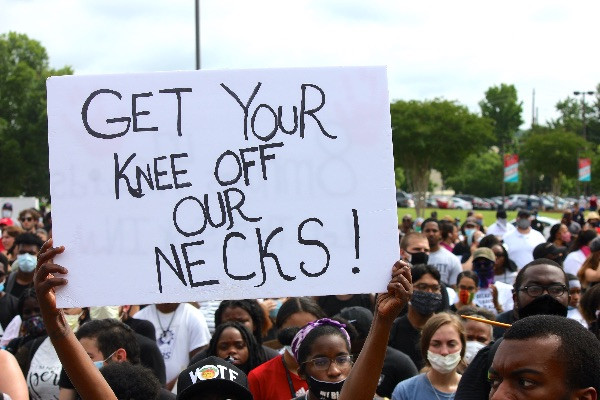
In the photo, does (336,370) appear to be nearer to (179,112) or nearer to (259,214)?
(259,214)

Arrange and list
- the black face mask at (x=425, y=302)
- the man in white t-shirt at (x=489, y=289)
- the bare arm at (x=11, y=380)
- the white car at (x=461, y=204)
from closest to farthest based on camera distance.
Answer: the bare arm at (x=11, y=380), the black face mask at (x=425, y=302), the man in white t-shirt at (x=489, y=289), the white car at (x=461, y=204)

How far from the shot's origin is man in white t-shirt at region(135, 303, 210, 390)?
676 cm

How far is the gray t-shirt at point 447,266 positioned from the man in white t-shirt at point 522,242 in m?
2.09

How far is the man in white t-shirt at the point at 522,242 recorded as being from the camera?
40.0ft

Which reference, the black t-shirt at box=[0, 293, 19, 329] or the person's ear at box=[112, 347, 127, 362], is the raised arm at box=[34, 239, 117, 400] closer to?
the person's ear at box=[112, 347, 127, 362]

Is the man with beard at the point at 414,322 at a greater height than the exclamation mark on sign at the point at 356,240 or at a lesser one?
lesser

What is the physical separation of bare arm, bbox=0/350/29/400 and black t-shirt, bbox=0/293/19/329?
10.7ft

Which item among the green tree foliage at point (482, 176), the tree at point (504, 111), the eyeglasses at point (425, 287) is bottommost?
the eyeglasses at point (425, 287)

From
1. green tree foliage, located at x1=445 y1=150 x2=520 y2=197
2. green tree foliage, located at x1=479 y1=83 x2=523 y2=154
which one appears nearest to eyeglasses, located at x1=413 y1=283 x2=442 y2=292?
green tree foliage, located at x1=445 y1=150 x2=520 y2=197

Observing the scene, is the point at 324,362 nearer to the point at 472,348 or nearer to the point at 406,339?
the point at 472,348

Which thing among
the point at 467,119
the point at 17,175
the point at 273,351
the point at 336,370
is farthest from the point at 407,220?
the point at 17,175

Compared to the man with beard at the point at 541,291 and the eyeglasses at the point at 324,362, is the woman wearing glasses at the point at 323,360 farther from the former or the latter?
the man with beard at the point at 541,291

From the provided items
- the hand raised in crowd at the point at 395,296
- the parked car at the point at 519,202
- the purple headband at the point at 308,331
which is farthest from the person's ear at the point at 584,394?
the parked car at the point at 519,202

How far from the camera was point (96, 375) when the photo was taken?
3266mm
